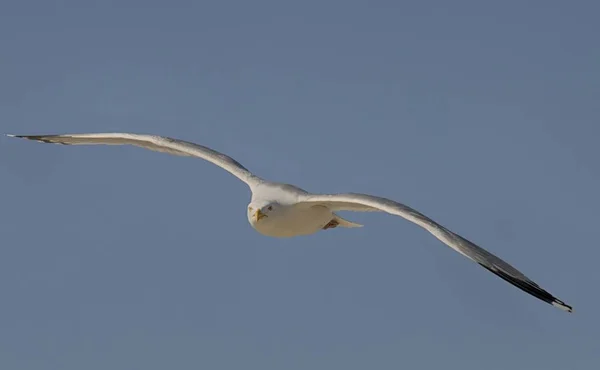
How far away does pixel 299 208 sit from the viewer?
2014 centimetres

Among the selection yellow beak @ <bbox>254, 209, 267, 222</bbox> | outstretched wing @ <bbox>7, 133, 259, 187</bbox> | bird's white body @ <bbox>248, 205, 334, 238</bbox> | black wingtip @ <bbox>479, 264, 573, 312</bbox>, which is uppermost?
outstretched wing @ <bbox>7, 133, 259, 187</bbox>

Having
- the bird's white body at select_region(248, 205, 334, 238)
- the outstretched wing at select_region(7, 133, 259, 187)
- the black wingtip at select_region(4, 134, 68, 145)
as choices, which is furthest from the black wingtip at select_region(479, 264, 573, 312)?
the black wingtip at select_region(4, 134, 68, 145)

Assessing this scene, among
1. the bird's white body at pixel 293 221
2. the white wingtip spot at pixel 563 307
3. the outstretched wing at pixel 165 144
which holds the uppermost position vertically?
the outstretched wing at pixel 165 144

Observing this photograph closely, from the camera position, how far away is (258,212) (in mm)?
19703

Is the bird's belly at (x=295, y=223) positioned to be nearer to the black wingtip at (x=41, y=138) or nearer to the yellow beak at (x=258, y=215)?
the yellow beak at (x=258, y=215)

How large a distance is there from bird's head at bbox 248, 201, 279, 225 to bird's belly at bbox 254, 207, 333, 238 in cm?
7

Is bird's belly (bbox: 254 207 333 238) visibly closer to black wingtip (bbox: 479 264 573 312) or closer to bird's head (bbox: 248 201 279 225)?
bird's head (bbox: 248 201 279 225)

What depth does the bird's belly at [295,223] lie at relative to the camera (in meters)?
20.0

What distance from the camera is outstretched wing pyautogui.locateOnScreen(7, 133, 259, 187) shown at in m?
21.9

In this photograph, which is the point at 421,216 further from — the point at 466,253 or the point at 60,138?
the point at 60,138

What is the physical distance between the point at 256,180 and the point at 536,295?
6.15 metres

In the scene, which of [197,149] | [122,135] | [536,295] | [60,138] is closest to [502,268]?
[536,295]

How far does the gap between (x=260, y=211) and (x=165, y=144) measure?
13.3 ft

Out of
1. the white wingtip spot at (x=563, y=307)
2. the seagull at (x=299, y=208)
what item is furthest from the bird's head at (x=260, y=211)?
the white wingtip spot at (x=563, y=307)
